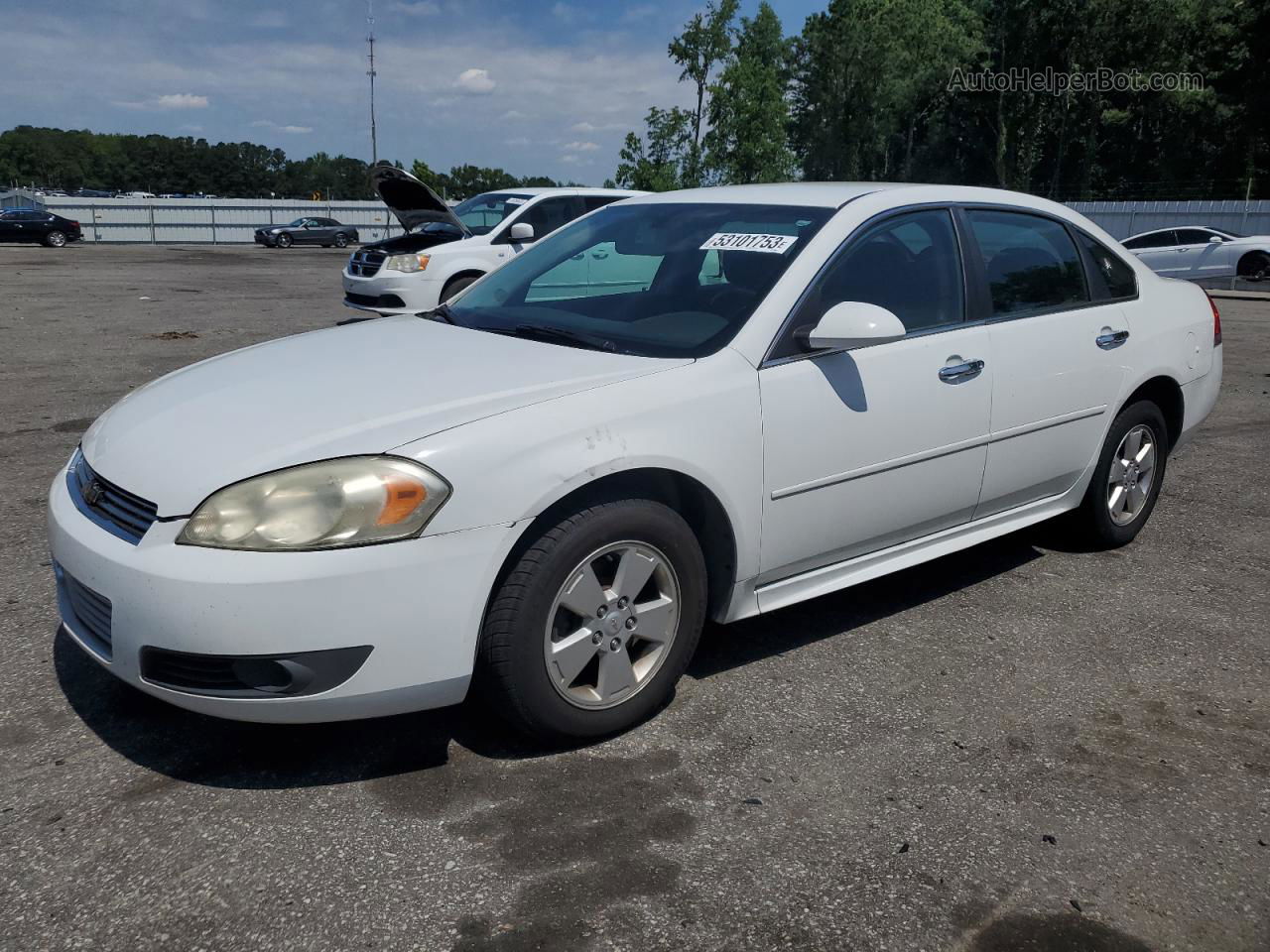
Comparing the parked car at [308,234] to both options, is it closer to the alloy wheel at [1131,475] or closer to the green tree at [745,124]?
the green tree at [745,124]

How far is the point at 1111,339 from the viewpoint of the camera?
14.1 feet

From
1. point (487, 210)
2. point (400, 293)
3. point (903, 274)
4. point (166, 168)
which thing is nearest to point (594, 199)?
point (487, 210)

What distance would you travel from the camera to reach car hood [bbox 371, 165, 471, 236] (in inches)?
420

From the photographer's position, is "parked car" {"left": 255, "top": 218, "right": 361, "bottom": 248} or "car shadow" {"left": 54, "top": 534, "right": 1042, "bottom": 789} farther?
"parked car" {"left": 255, "top": 218, "right": 361, "bottom": 248}

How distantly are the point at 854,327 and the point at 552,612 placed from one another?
1.24 metres

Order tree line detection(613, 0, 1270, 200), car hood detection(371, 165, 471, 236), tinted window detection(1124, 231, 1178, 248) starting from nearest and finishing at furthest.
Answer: car hood detection(371, 165, 471, 236)
tinted window detection(1124, 231, 1178, 248)
tree line detection(613, 0, 1270, 200)

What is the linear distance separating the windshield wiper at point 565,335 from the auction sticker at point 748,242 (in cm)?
61

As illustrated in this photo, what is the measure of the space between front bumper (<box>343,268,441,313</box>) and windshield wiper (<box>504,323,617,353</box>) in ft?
25.0

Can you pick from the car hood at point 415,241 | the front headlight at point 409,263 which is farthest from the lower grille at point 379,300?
the car hood at point 415,241

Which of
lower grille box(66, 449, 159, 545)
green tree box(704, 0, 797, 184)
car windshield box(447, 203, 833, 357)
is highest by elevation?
green tree box(704, 0, 797, 184)

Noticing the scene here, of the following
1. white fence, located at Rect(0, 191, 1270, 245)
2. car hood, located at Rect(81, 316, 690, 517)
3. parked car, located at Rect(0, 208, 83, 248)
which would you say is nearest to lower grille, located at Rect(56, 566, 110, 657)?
car hood, located at Rect(81, 316, 690, 517)

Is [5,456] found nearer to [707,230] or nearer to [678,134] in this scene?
[707,230]

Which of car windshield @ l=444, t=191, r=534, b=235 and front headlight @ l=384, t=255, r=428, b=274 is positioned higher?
car windshield @ l=444, t=191, r=534, b=235

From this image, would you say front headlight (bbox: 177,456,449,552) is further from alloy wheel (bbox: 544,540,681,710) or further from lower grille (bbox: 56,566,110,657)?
alloy wheel (bbox: 544,540,681,710)
